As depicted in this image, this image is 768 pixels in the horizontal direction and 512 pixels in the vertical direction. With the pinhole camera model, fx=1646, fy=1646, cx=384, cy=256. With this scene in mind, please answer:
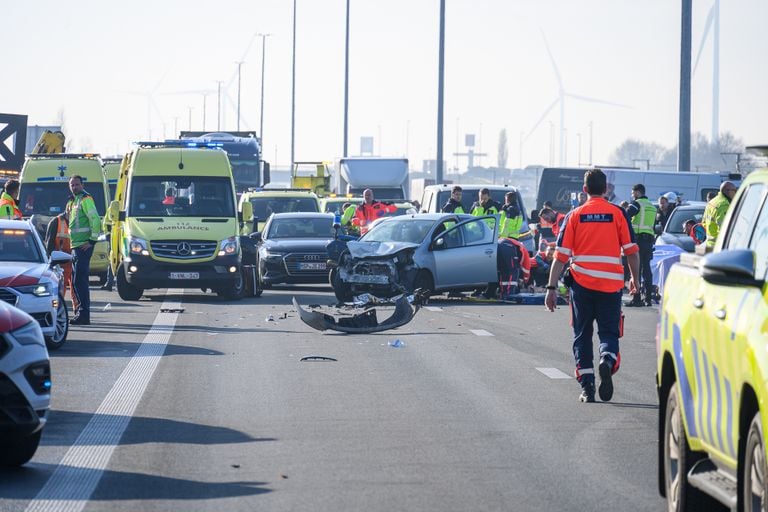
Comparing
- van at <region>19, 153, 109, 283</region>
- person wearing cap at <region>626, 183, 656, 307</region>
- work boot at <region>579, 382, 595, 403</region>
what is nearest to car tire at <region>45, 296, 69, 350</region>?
work boot at <region>579, 382, 595, 403</region>

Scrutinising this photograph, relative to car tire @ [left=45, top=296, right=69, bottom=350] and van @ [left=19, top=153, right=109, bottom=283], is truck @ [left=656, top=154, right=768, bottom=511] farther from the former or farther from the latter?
van @ [left=19, top=153, right=109, bottom=283]

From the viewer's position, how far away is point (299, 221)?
3169cm

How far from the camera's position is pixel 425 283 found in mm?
25578

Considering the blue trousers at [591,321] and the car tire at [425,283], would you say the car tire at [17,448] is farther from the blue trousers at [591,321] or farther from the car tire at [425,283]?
the car tire at [425,283]

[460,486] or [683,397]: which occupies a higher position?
[683,397]

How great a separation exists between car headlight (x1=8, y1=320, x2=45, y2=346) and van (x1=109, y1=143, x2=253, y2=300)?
679 inches

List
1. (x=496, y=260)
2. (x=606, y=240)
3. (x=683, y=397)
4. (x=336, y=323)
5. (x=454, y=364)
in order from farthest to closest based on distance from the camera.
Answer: (x=496, y=260) < (x=336, y=323) < (x=454, y=364) < (x=606, y=240) < (x=683, y=397)

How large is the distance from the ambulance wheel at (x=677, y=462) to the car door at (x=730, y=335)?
1.05 ft

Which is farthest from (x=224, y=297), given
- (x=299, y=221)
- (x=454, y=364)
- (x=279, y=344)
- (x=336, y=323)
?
(x=454, y=364)

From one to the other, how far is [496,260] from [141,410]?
1491 centimetres

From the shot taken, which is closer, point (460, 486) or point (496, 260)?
point (460, 486)

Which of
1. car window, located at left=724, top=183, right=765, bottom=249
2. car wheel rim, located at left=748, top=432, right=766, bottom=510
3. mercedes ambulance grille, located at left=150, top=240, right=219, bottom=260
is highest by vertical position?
car window, located at left=724, top=183, right=765, bottom=249

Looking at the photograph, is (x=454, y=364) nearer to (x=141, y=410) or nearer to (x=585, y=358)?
(x=585, y=358)

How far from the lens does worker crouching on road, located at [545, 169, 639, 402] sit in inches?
497
